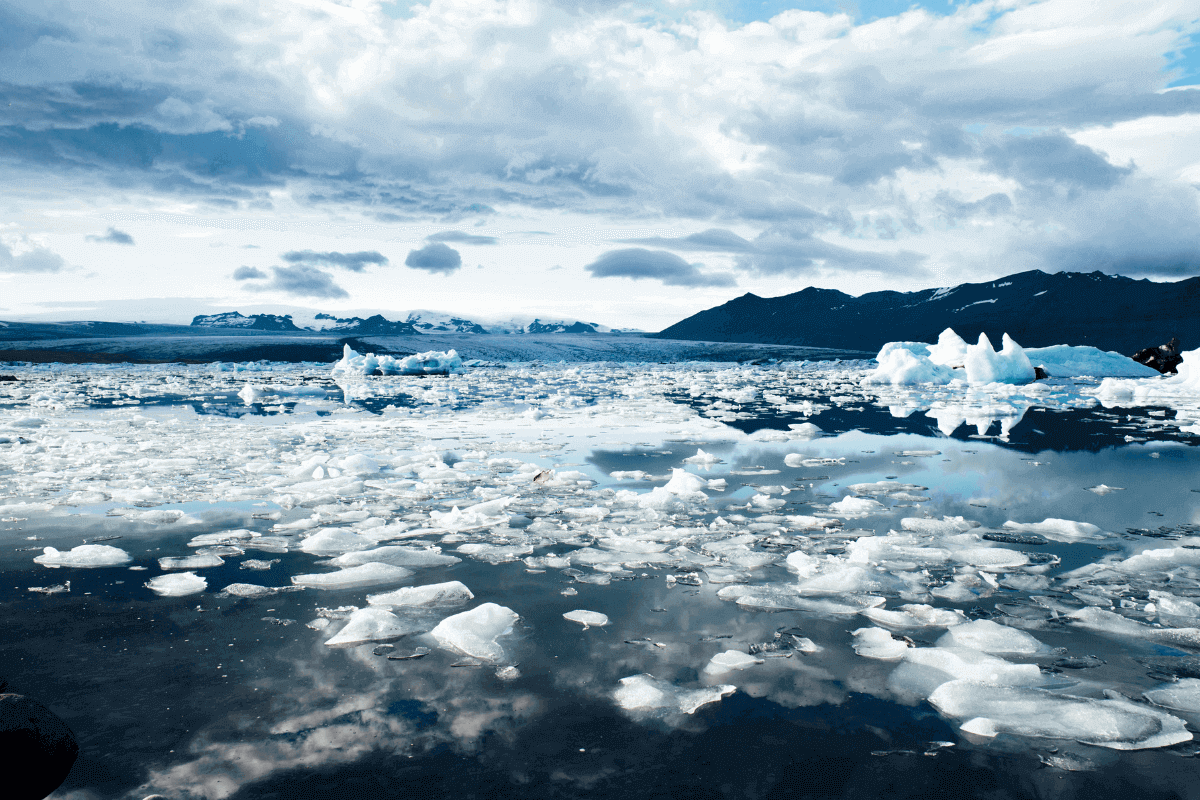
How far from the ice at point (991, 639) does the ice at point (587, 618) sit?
1281 millimetres

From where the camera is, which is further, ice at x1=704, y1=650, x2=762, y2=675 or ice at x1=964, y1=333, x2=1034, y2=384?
ice at x1=964, y1=333, x2=1034, y2=384

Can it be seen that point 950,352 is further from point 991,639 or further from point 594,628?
point 594,628

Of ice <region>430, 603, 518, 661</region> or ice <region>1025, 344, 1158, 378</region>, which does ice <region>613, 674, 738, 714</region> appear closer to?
ice <region>430, 603, 518, 661</region>

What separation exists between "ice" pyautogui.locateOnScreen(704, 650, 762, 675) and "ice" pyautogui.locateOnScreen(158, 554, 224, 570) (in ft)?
8.61

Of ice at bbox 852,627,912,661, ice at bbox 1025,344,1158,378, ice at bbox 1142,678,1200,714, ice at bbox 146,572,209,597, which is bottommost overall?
ice at bbox 146,572,209,597

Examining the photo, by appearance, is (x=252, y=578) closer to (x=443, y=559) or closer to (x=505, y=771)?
(x=443, y=559)

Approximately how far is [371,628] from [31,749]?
1141 millimetres

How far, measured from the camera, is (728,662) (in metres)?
2.62

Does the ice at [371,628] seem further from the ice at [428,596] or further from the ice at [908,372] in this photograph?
the ice at [908,372]

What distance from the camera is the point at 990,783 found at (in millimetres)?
1916

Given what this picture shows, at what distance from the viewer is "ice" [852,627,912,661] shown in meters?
2.68

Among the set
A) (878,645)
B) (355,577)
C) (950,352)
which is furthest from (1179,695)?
(950,352)

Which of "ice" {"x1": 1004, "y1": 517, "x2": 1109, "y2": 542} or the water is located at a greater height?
"ice" {"x1": 1004, "y1": 517, "x2": 1109, "y2": 542}

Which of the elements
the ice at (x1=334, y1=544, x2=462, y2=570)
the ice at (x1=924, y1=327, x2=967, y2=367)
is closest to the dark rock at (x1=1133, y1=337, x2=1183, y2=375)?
the ice at (x1=924, y1=327, x2=967, y2=367)
